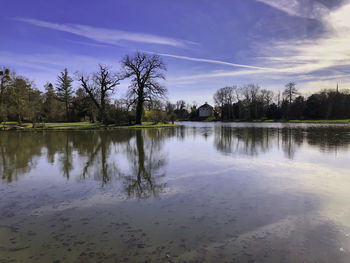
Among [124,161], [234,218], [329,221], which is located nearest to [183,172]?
[124,161]

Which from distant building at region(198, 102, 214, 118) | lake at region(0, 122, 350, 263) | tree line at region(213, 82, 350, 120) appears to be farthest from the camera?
distant building at region(198, 102, 214, 118)

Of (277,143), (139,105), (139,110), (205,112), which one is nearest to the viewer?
(277,143)

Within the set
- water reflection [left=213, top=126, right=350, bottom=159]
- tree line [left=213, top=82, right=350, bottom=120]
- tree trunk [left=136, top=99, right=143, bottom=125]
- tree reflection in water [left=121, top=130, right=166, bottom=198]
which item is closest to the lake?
tree reflection in water [left=121, top=130, right=166, bottom=198]

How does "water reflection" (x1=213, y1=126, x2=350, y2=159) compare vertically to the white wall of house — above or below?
below

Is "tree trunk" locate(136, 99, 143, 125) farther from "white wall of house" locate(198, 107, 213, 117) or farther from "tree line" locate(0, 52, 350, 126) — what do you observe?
"white wall of house" locate(198, 107, 213, 117)

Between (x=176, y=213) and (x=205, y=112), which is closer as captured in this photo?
(x=176, y=213)

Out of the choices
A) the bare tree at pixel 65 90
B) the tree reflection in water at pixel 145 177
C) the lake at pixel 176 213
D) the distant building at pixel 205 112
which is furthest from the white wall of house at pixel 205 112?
the lake at pixel 176 213

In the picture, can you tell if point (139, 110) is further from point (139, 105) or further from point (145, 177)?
point (145, 177)

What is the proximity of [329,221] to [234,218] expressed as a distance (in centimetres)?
181

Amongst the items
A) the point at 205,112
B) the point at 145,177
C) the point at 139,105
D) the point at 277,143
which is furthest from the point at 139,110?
the point at 205,112

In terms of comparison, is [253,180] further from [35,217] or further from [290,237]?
[35,217]

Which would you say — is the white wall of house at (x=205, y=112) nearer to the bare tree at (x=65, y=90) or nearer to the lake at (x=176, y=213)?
the bare tree at (x=65, y=90)

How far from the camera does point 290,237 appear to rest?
160 inches

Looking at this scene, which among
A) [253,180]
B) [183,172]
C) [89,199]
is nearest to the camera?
[89,199]
